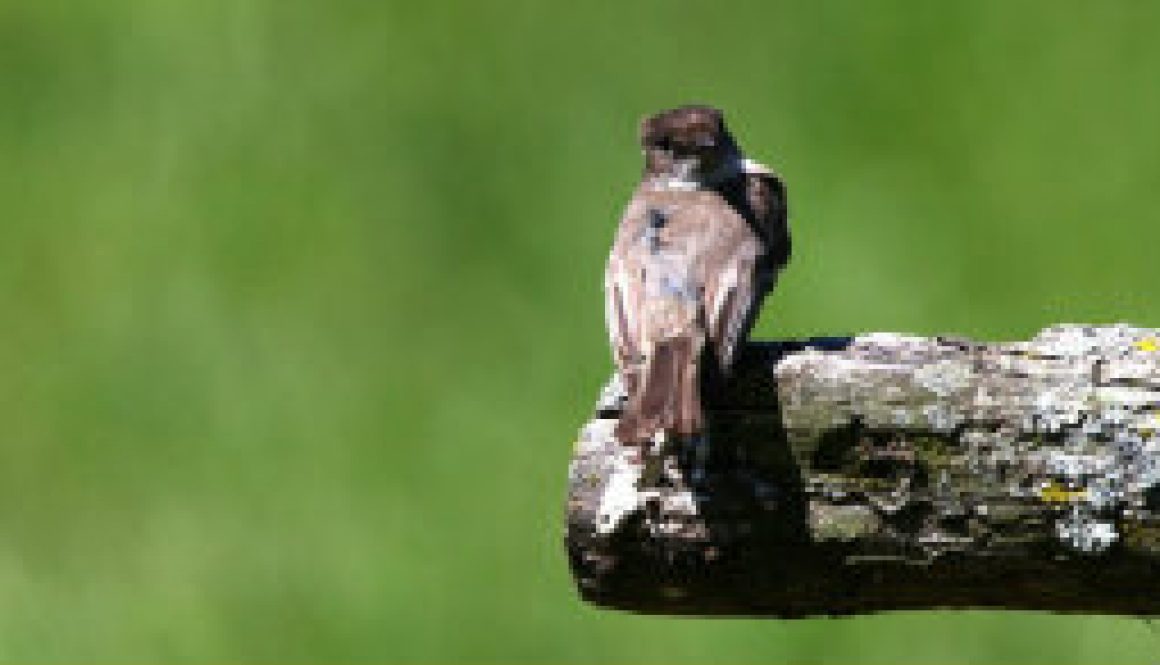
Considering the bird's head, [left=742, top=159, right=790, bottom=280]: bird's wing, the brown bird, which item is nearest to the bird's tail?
the brown bird

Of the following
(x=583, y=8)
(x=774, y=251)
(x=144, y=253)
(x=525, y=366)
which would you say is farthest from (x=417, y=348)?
(x=774, y=251)

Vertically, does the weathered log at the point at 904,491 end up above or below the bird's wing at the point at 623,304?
below

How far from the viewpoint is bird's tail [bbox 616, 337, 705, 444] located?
6.01 meters

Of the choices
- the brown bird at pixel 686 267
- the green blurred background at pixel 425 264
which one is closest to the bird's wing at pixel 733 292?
the brown bird at pixel 686 267

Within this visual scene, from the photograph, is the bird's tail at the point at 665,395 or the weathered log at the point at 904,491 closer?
the weathered log at the point at 904,491

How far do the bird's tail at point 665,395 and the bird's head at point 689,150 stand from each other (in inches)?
49.1

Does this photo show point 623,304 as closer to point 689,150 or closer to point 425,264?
point 689,150

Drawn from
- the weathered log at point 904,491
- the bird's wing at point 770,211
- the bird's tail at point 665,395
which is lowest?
the weathered log at point 904,491

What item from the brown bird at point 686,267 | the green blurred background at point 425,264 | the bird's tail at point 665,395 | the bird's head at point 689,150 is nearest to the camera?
the bird's tail at point 665,395

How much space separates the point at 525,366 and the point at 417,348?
51cm

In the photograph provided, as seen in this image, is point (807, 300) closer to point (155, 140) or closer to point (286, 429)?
point (286, 429)

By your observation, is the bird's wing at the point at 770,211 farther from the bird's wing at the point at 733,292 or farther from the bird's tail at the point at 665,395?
the bird's tail at the point at 665,395

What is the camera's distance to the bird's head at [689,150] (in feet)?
25.7

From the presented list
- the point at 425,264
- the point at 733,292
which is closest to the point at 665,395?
the point at 733,292
